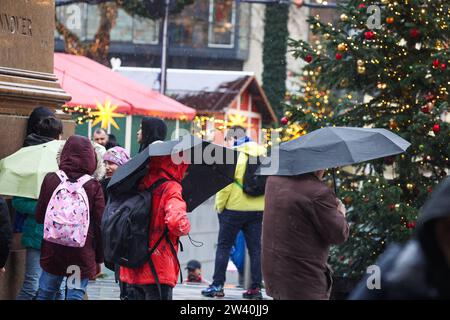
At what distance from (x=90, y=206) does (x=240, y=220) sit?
3617 mm

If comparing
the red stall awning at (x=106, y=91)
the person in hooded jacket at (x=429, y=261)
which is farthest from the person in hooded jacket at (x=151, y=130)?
the red stall awning at (x=106, y=91)

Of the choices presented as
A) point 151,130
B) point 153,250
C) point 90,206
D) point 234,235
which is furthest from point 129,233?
point 234,235

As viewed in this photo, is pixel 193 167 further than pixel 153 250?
Yes

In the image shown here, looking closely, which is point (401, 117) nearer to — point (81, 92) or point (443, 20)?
point (443, 20)

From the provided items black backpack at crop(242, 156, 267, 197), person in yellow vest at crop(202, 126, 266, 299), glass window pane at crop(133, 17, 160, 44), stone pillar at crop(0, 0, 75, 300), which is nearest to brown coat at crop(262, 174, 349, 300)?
stone pillar at crop(0, 0, 75, 300)

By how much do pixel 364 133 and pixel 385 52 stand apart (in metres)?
5.60

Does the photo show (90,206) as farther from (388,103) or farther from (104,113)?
(104,113)

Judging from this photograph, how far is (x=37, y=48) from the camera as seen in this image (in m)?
9.53

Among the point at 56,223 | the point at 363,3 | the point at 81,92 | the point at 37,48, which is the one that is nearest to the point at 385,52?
the point at 363,3

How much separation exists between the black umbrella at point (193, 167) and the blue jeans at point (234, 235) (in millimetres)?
3075

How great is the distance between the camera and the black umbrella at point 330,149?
698 cm

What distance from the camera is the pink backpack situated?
7.85 meters

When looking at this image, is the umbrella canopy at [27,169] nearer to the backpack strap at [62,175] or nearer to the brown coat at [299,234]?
the backpack strap at [62,175]

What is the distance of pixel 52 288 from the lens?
26.3 feet
